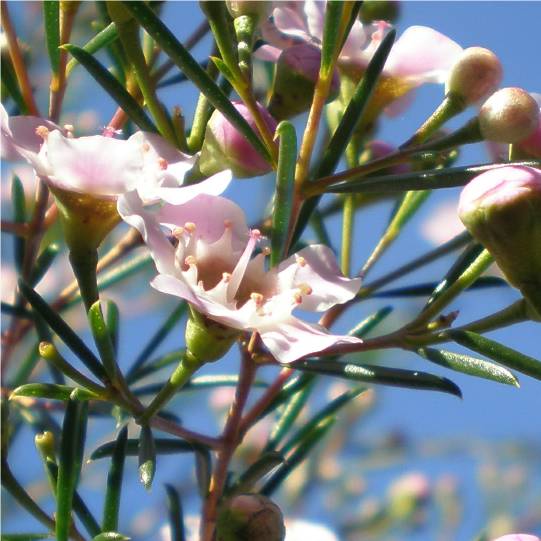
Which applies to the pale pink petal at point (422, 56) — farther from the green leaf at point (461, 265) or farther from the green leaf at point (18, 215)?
the green leaf at point (18, 215)

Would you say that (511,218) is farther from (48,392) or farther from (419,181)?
(48,392)

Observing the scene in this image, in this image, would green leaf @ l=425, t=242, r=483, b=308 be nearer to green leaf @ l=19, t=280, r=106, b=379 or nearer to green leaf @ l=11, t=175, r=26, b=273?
green leaf @ l=19, t=280, r=106, b=379

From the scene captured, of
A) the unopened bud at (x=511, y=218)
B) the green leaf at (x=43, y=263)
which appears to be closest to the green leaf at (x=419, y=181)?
the unopened bud at (x=511, y=218)

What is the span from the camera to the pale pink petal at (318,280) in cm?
105

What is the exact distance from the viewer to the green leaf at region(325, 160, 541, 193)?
1.00m

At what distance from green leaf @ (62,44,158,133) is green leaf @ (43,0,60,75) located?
0.41ft

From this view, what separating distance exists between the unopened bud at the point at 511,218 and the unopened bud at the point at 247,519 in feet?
1.23

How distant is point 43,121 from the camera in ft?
Result: 3.51

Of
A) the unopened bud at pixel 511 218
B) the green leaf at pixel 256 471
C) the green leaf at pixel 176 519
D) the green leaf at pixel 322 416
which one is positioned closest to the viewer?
the unopened bud at pixel 511 218

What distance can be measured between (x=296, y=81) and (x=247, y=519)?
0.49 m

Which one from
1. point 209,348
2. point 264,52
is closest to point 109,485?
point 209,348

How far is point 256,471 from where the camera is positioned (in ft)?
3.84

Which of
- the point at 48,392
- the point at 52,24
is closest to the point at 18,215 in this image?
the point at 52,24

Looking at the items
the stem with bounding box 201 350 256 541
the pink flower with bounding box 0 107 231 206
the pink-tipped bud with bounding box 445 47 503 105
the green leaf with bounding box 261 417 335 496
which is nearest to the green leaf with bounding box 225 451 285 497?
the stem with bounding box 201 350 256 541
